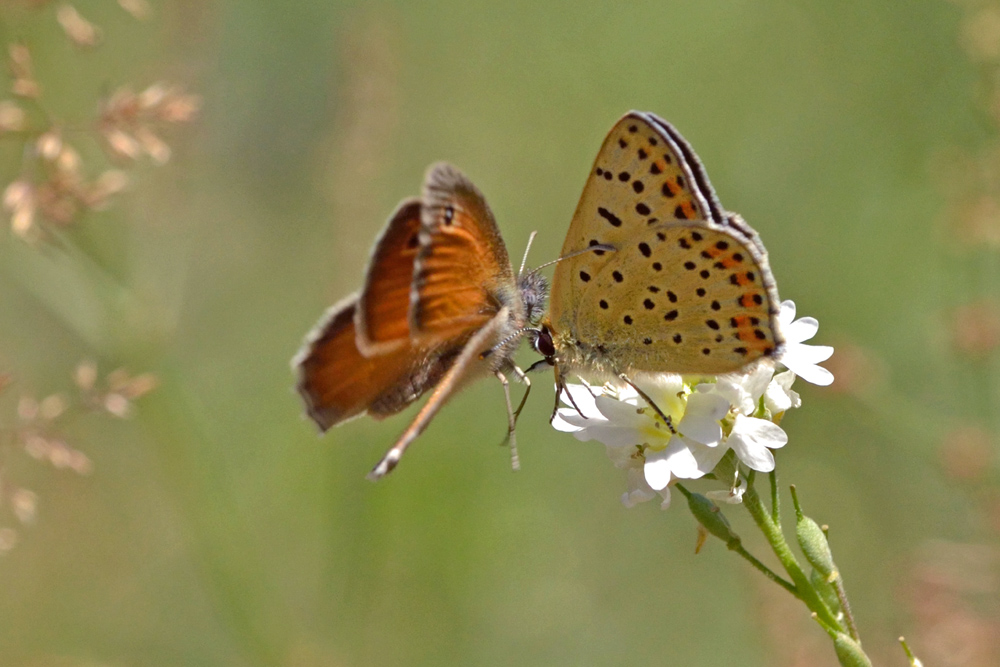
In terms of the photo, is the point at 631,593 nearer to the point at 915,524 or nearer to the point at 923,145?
the point at 915,524

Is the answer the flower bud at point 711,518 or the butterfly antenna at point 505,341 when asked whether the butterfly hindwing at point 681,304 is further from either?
the flower bud at point 711,518

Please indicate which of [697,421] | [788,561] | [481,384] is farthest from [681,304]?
[481,384]

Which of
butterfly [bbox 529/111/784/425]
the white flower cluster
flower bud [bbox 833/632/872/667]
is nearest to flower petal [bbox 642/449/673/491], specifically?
the white flower cluster

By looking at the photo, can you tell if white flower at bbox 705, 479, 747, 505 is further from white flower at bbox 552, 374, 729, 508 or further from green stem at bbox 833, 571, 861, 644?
green stem at bbox 833, 571, 861, 644

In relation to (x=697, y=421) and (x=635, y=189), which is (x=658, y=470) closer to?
(x=697, y=421)

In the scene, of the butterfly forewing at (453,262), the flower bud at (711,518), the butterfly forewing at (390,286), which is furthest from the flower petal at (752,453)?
the butterfly forewing at (390,286)

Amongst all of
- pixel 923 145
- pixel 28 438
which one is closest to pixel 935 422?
pixel 923 145
